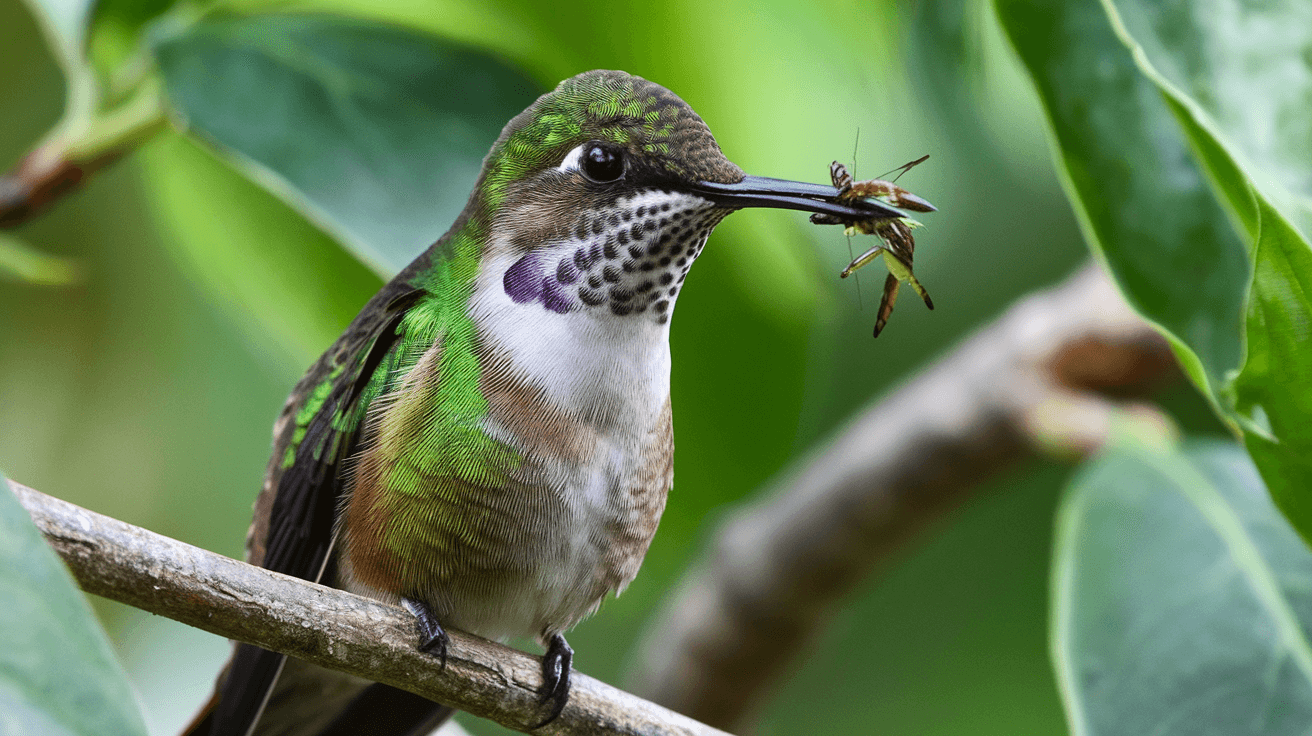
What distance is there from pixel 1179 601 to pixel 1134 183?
21.3 inches

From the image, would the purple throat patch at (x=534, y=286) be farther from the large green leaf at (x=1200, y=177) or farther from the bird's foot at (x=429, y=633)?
the large green leaf at (x=1200, y=177)

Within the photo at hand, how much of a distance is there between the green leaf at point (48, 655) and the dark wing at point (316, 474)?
1.58 feet

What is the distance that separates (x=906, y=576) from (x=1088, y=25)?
2.81 m

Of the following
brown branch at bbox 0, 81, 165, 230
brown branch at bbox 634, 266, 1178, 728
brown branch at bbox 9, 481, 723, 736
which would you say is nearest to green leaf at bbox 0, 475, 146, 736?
brown branch at bbox 9, 481, 723, 736

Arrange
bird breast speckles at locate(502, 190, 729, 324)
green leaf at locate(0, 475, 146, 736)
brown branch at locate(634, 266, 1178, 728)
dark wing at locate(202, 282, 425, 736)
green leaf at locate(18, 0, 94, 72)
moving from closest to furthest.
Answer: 1. green leaf at locate(0, 475, 146, 736)
2. bird breast speckles at locate(502, 190, 729, 324)
3. dark wing at locate(202, 282, 425, 736)
4. green leaf at locate(18, 0, 94, 72)
5. brown branch at locate(634, 266, 1178, 728)

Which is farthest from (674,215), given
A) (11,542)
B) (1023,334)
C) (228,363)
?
(228,363)

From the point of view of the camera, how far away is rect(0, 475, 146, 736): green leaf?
0.59 metres

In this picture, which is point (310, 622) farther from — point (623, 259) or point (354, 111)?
point (354, 111)

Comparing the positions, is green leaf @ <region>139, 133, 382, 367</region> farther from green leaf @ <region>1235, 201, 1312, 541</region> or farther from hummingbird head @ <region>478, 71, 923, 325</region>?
green leaf @ <region>1235, 201, 1312, 541</region>

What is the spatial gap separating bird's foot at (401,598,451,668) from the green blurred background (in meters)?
0.55

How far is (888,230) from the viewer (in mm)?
922

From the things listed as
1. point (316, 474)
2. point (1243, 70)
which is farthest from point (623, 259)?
point (1243, 70)

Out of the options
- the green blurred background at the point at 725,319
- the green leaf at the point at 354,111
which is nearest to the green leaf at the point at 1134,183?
the green blurred background at the point at 725,319

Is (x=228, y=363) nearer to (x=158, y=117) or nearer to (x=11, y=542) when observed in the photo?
(x=158, y=117)
